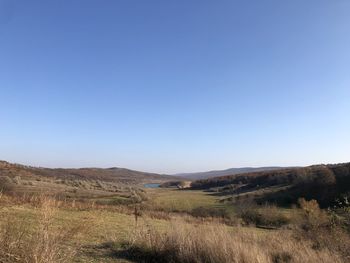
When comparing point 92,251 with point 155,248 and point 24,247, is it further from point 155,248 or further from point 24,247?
point 24,247

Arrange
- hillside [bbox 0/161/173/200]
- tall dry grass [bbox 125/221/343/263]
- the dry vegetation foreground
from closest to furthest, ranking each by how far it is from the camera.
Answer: the dry vegetation foreground, tall dry grass [bbox 125/221/343/263], hillside [bbox 0/161/173/200]

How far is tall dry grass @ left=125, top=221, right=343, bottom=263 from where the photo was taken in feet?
26.0

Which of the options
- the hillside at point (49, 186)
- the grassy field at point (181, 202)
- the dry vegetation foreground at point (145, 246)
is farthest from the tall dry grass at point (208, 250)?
the grassy field at point (181, 202)

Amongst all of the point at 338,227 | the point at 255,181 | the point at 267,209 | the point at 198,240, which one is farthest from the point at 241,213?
the point at 255,181

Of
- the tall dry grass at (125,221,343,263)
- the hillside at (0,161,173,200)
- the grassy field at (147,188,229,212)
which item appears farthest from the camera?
the grassy field at (147,188,229,212)

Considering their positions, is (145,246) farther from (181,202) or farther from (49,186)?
A: (181,202)

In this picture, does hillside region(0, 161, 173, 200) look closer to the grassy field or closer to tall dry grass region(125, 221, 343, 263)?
the grassy field

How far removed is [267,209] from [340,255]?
2729 centimetres

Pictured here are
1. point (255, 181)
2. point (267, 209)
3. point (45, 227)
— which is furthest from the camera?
point (255, 181)

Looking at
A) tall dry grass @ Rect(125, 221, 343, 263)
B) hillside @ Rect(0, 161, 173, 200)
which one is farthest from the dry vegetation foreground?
hillside @ Rect(0, 161, 173, 200)

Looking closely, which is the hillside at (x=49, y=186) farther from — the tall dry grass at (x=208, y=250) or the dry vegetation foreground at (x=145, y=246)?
the tall dry grass at (x=208, y=250)

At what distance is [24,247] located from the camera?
19.5 feet

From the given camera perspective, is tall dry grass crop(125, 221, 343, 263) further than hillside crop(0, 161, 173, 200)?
No

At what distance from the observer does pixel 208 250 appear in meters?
8.55
